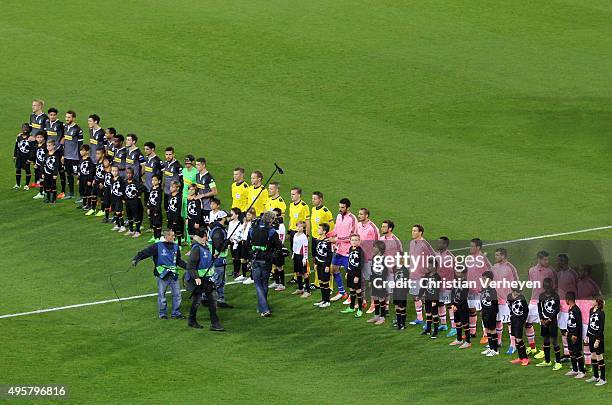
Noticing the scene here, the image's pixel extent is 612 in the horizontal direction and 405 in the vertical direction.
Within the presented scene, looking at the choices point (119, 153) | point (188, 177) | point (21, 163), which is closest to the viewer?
point (188, 177)

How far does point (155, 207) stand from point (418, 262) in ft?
26.4

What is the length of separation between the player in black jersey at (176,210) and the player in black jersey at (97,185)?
250 centimetres

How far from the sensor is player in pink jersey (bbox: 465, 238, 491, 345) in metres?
29.3

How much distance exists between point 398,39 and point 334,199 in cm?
1371

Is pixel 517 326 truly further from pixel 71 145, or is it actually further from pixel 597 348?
pixel 71 145

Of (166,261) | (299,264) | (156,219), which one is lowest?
(299,264)

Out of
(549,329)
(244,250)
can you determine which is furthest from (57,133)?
(549,329)

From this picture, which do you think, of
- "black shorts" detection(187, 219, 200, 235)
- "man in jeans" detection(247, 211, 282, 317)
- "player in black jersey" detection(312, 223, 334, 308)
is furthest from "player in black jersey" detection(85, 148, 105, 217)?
"player in black jersey" detection(312, 223, 334, 308)

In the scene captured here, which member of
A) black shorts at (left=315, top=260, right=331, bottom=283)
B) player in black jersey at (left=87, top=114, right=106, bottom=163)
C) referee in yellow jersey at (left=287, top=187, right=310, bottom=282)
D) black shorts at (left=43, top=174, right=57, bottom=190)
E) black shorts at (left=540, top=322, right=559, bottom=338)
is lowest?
black shorts at (left=540, top=322, right=559, bottom=338)

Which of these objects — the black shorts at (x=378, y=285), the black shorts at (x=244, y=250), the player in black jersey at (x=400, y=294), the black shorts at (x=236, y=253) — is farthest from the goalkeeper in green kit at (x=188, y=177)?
the player in black jersey at (x=400, y=294)

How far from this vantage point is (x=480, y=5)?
53781mm

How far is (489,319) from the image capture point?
1135 inches

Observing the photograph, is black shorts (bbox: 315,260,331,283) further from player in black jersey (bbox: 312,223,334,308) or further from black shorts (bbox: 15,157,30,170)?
black shorts (bbox: 15,157,30,170)

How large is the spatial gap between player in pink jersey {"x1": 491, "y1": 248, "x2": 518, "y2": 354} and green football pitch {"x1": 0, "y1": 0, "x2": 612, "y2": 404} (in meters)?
0.60
